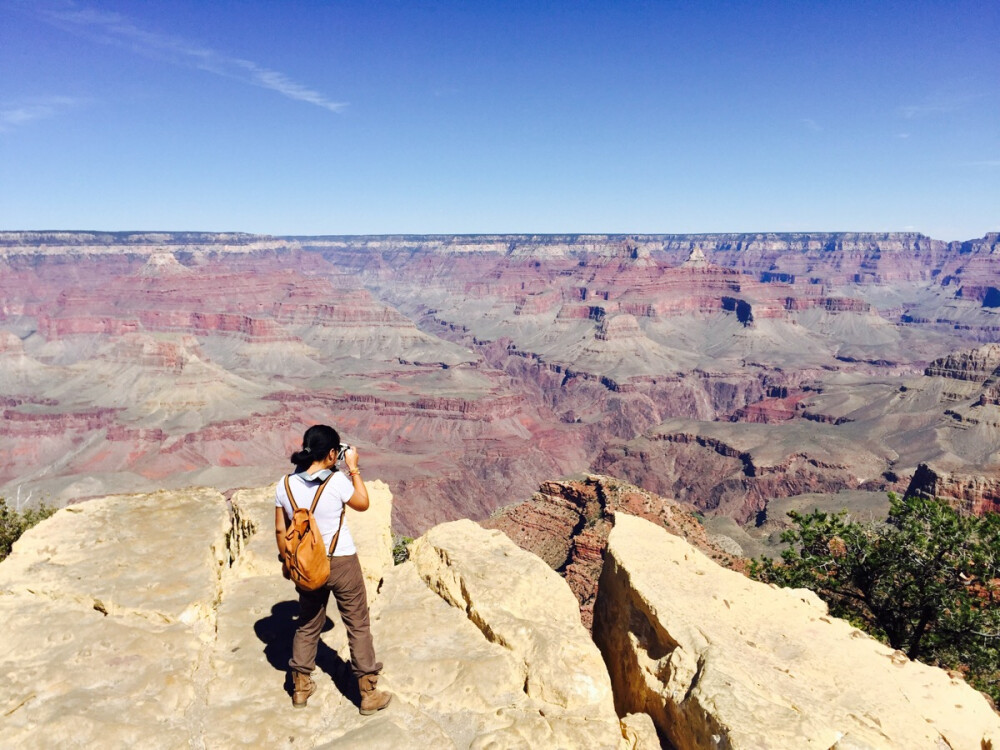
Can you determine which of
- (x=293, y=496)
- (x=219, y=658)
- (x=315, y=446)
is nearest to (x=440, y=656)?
(x=219, y=658)

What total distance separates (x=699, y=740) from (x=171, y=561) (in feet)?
27.0

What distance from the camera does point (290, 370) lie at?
6752 inches

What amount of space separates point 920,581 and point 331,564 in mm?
15930

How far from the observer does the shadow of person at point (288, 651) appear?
24.7 ft

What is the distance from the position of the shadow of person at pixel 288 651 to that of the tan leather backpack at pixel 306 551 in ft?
5.20

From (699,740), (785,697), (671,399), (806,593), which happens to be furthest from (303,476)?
(671,399)

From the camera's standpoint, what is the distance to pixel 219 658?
25.7ft

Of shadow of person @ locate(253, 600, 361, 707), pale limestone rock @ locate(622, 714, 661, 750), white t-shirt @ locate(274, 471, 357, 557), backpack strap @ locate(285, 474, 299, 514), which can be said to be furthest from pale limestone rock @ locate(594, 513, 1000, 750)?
backpack strap @ locate(285, 474, 299, 514)

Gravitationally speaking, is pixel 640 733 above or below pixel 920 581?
above

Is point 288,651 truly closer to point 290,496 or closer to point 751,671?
point 290,496

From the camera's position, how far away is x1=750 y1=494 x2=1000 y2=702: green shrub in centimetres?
1503

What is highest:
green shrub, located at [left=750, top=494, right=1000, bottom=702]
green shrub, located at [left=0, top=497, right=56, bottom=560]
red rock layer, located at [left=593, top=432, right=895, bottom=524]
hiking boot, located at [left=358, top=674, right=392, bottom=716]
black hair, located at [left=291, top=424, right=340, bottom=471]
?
black hair, located at [left=291, top=424, right=340, bottom=471]

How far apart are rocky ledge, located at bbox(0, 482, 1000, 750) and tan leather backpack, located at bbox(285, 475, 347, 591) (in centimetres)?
160

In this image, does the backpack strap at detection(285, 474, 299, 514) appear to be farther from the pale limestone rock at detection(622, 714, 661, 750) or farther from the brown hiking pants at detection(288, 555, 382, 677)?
the pale limestone rock at detection(622, 714, 661, 750)
